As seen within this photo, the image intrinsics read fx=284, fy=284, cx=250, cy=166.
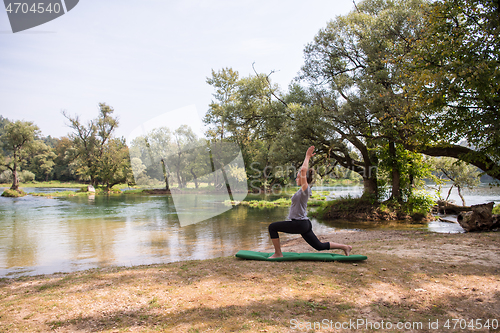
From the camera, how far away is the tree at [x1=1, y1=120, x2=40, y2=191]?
143 ft

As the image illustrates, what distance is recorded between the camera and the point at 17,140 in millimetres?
44344

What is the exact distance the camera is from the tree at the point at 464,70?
7.94 metres

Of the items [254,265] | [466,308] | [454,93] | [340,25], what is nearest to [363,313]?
[466,308]

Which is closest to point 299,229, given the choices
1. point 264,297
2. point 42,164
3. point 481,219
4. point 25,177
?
point 264,297

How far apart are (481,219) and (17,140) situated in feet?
185

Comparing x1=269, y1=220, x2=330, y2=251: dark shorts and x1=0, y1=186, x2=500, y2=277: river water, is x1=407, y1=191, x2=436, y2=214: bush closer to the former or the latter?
x1=0, y1=186, x2=500, y2=277: river water

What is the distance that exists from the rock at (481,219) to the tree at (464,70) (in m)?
1.43

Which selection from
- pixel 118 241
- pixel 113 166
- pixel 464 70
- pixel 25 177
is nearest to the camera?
pixel 464 70

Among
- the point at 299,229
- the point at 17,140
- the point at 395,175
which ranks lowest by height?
the point at 299,229

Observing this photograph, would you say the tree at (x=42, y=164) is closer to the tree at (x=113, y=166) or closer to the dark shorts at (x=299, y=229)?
the tree at (x=113, y=166)

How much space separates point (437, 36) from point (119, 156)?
174ft

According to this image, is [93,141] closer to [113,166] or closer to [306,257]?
[113,166]

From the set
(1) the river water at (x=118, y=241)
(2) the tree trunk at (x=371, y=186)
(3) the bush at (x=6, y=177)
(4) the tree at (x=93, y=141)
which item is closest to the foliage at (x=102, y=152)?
(4) the tree at (x=93, y=141)

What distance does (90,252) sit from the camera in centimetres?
1015
